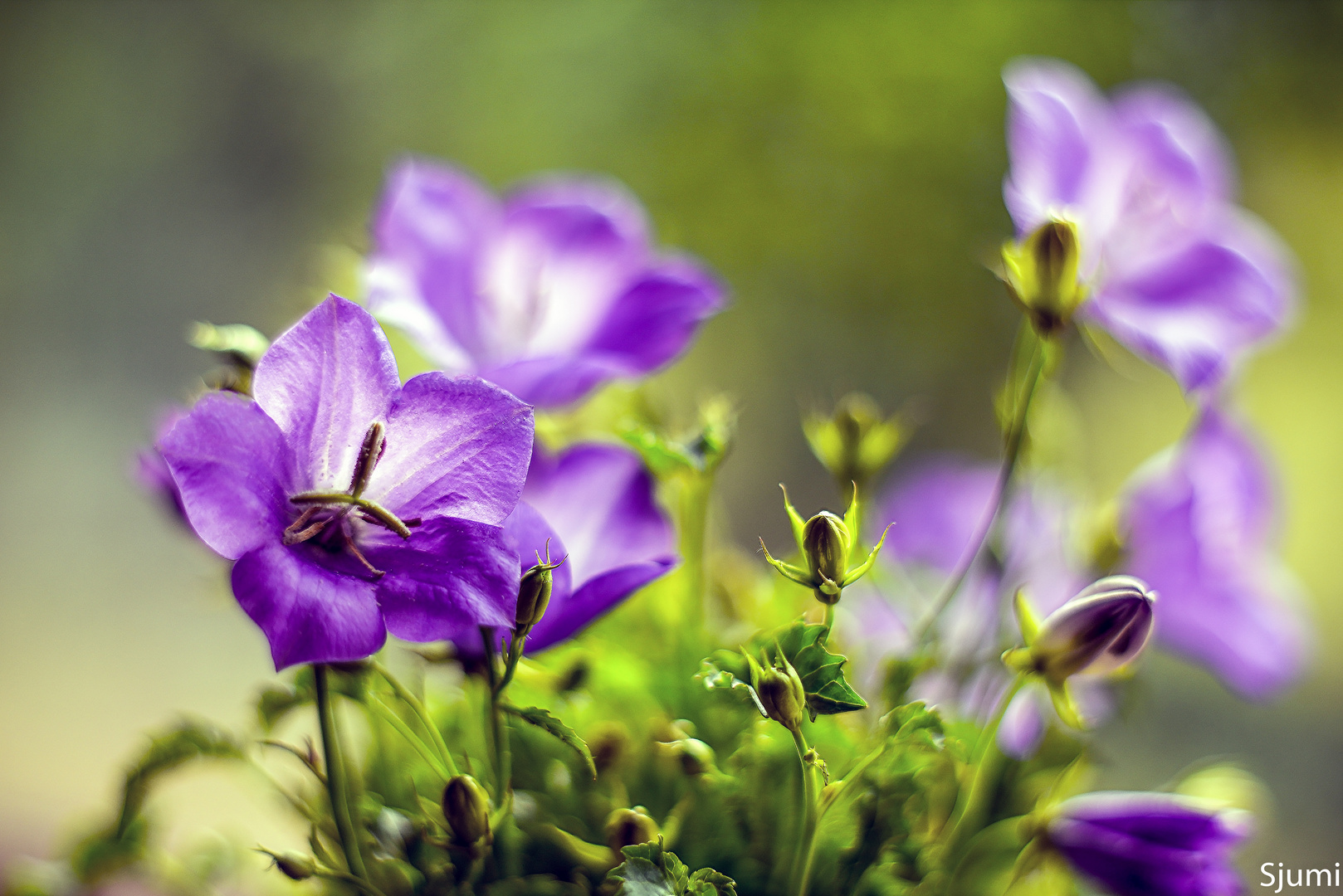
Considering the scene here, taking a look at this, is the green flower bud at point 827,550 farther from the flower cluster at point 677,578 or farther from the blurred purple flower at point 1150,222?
the blurred purple flower at point 1150,222

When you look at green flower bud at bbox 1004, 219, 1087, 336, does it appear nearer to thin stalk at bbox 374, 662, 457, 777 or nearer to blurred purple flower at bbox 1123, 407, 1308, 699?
blurred purple flower at bbox 1123, 407, 1308, 699

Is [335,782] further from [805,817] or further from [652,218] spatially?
[652,218]

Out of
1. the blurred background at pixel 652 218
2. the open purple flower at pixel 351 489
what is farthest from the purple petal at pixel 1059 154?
the blurred background at pixel 652 218

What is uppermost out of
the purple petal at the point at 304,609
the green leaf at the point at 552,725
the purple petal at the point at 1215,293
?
the purple petal at the point at 1215,293

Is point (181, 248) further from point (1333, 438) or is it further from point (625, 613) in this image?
point (1333, 438)

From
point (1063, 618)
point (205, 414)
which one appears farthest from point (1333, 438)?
point (205, 414)

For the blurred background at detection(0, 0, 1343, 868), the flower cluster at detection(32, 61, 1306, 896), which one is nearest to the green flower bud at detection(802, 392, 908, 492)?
the flower cluster at detection(32, 61, 1306, 896)
